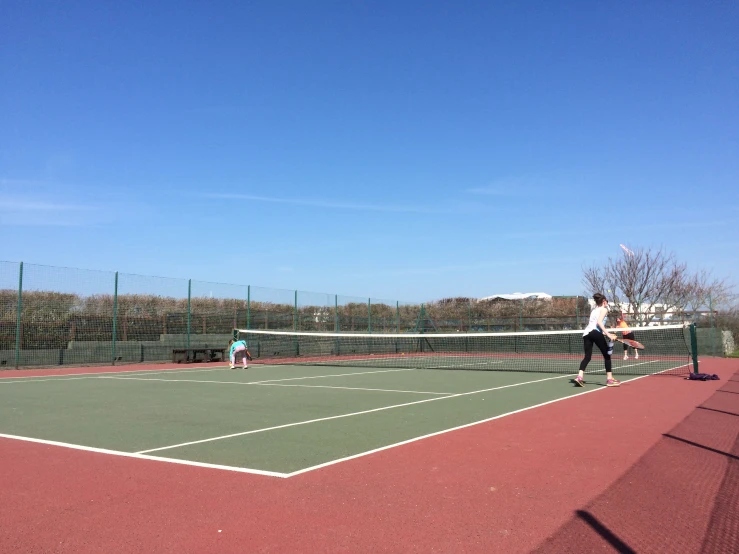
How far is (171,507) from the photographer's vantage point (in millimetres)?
4395

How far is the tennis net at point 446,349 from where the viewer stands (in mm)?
22969

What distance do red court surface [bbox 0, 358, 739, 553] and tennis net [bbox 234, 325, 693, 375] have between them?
15205 millimetres

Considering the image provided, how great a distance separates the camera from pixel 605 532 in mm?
3873

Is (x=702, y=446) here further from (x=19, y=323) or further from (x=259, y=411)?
(x=19, y=323)

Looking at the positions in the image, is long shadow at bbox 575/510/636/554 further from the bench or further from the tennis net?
the bench

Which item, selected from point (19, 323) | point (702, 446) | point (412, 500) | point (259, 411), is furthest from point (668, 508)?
point (19, 323)

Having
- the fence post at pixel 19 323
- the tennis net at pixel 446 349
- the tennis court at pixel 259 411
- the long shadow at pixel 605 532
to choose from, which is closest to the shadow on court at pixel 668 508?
the long shadow at pixel 605 532

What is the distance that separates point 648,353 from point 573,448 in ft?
68.7

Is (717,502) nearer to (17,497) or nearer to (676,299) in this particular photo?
(17,497)

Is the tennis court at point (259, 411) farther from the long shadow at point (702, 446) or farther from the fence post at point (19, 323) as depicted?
the fence post at point (19, 323)

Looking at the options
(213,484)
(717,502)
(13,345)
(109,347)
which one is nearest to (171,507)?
(213,484)

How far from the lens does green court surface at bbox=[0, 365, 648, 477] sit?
6418mm

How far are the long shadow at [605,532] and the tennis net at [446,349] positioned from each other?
56.5 feet

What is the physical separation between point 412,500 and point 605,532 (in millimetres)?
1366
